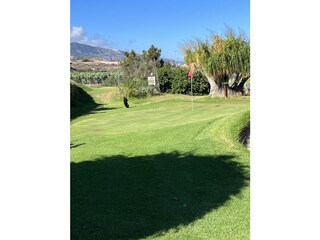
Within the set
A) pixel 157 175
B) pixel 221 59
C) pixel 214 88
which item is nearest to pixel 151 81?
pixel 214 88

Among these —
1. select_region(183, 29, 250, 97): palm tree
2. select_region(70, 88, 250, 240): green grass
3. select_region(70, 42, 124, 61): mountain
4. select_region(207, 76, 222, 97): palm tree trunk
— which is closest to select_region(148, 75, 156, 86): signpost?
select_region(183, 29, 250, 97): palm tree

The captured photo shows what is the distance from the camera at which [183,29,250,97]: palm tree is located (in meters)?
6.40

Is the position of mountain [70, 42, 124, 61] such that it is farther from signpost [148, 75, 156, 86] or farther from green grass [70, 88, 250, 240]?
signpost [148, 75, 156, 86]

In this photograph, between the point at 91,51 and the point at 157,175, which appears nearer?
the point at 91,51

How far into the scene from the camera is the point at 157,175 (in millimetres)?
3254

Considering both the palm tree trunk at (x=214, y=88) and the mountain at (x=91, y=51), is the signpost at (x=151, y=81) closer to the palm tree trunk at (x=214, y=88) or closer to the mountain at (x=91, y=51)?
the palm tree trunk at (x=214, y=88)

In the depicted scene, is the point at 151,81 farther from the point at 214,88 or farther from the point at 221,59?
the point at 221,59

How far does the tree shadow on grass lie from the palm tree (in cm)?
296

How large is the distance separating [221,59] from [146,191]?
476 centimetres
